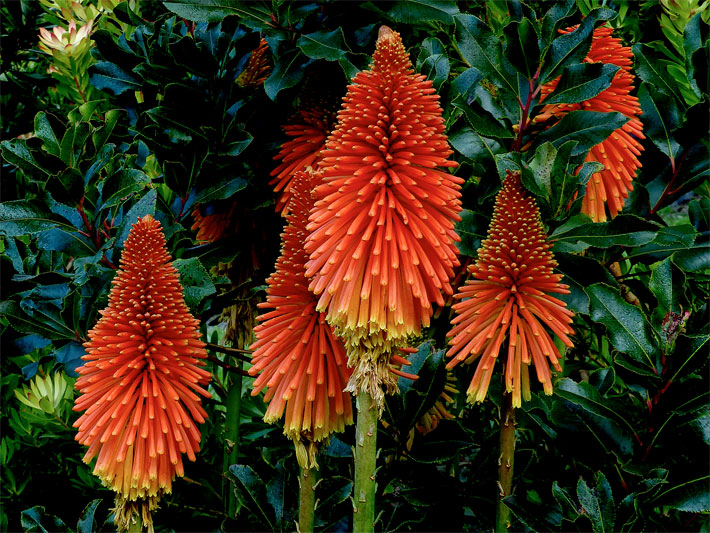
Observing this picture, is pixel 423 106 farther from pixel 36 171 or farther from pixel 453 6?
pixel 36 171

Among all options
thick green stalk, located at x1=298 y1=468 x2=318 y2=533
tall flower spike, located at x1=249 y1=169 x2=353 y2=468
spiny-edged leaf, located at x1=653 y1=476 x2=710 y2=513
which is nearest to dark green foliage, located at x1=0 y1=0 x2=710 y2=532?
spiny-edged leaf, located at x1=653 y1=476 x2=710 y2=513

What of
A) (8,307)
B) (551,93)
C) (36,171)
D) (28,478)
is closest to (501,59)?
(551,93)

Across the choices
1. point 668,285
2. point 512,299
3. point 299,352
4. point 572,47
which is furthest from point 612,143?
point 299,352

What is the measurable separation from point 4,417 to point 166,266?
155 cm

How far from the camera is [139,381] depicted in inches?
50.1

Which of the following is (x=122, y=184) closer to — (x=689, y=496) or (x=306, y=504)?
(x=306, y=504)

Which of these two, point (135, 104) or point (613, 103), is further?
point (135, 104)

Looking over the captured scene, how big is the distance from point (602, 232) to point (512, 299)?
9.7 inches

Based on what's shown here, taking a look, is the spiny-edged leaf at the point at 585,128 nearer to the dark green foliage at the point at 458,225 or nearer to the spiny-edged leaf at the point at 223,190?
the dark green foliage at the point at 458,225

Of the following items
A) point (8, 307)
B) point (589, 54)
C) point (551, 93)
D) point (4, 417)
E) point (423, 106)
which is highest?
point (589, 54)

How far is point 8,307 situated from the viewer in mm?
1594

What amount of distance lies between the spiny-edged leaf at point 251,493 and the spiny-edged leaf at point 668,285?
Result: 3.14 ft

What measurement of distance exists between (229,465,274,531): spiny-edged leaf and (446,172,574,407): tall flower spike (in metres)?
0.57

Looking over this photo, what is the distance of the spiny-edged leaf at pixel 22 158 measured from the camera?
1.51m
